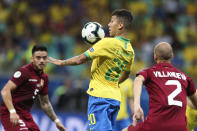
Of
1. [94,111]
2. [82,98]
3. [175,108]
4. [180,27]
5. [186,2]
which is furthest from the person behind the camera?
[186,2]

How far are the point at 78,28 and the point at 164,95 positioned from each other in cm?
1084

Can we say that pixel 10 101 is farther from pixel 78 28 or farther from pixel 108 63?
pixel 78 28

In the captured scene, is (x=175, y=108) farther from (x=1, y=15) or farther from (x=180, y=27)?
(x=1, y=15)

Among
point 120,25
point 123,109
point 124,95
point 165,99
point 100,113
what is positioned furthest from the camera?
point 124,95

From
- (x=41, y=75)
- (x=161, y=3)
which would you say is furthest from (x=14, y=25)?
(x=41, y=75)

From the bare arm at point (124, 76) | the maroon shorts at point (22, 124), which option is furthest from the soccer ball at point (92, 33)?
the maroon shorts at point (22, 124)

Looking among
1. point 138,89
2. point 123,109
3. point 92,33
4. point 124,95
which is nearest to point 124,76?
point 92,33

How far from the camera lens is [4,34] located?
16.4 m

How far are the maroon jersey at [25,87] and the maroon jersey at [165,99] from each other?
2.05m

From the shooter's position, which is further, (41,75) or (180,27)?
(180,27)

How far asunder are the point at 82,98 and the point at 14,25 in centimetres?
591

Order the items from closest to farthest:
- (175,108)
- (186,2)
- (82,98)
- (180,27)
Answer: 1. (175,108)
2. (82,98)
3. (180,27)
4. (186,2)

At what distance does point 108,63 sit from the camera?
6.28 metres

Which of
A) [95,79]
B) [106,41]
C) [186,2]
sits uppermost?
[186,2]
